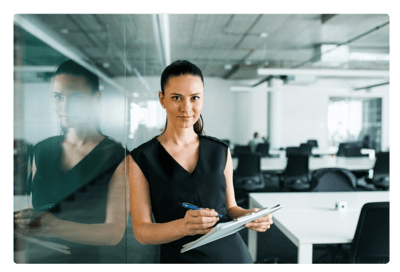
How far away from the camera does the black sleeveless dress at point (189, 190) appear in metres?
1.59

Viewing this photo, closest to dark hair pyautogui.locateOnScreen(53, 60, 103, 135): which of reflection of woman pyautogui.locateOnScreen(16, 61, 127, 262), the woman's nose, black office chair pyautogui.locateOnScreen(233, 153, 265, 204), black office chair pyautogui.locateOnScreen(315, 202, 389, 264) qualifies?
reflection of woman pyautogui.locateOnScreen(16, 61, 127, 262)

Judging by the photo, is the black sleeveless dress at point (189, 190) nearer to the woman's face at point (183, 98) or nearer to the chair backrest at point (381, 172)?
the woman's face at point (183, 98)

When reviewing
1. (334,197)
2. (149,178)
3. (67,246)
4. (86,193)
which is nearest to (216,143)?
(149,178)

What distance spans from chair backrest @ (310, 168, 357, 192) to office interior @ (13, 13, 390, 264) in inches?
0.6

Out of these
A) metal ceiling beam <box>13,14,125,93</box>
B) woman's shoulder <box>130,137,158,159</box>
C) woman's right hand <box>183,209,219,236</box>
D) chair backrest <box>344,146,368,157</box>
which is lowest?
chair backrest <box>344,146,368,157</box>

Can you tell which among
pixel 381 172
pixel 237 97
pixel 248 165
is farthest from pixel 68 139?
pixel 237 97

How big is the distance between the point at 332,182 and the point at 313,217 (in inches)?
40.2

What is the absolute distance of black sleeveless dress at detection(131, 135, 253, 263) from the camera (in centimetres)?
159

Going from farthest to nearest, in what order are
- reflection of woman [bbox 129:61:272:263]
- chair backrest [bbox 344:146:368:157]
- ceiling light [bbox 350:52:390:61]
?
ceiling light [bbox 350:52:390:61], chair backrest [bbox 344:146:368:157], reflection of woman [bbox 129:61:272:263]

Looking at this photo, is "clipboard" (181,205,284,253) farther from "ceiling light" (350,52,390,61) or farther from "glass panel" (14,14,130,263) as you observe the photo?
"ceiling light" (350,52,390,61)

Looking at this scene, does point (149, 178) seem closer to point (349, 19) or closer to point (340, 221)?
point (340, 221)

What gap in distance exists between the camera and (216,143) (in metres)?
1.78

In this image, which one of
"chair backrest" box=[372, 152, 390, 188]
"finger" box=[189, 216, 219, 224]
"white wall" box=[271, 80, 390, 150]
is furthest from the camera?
"white wall" box=[271, 80, 390, 150]

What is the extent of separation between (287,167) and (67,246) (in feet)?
13.5
